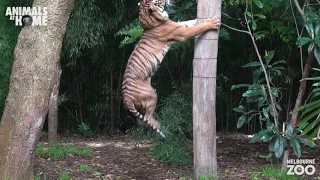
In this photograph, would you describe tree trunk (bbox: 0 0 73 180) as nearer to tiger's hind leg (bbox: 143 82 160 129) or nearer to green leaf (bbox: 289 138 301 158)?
tiger's hind leg (bbox: 143 82 160 129)

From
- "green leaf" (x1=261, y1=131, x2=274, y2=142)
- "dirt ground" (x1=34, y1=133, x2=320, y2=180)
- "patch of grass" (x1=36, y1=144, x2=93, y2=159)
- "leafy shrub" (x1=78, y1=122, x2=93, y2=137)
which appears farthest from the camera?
"leafy shrub" (x1=78, y1=122, x2=93, y2=137)

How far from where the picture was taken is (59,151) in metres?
6.27

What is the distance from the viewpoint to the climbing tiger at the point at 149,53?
456cm

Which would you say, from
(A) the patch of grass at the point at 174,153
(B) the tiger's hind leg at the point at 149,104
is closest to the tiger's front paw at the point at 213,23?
(B) the tiger's hind leg at the point at 149,104

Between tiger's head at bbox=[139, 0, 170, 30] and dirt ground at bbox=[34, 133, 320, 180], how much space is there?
156 cm

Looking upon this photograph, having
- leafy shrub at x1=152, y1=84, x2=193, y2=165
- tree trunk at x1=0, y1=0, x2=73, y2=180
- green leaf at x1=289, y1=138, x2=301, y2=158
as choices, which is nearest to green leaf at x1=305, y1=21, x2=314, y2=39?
green leaf at x1=289, y1=138, x2=301, y2=158

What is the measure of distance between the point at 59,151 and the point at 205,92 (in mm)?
2272

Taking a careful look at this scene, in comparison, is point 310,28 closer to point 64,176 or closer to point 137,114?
point 137,114

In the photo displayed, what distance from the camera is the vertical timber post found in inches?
185

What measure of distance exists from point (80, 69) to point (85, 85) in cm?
34

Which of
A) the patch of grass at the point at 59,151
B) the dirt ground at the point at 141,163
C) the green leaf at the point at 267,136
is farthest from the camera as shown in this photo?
the patch of grass at the point at 59,151

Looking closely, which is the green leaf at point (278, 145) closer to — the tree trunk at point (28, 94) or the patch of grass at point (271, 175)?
the patch of grass at point (271, 175)

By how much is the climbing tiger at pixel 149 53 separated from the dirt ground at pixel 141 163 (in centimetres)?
100

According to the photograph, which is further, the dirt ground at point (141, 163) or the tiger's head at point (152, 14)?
the dirt ground at point (141, 163)
